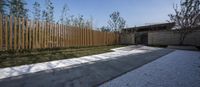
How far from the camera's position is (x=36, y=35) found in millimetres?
6828

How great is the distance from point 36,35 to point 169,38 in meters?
15.1

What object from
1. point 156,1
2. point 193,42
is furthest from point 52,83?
point 193,42

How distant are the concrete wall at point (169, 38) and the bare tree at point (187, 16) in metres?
0.99

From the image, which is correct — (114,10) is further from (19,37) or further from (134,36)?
(19,37)

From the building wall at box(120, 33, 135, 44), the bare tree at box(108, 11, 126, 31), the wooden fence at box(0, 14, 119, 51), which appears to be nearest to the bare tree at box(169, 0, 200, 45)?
the building wall at box(120, 33, 135, 44)

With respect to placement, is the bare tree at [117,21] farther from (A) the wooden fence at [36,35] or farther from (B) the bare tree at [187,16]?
(A) the wooden fence at [36,35]

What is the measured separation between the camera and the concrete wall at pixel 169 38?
14805 millimetres

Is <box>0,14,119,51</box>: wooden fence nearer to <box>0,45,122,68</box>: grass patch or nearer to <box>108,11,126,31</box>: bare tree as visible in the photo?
<box>0,45,122,68</box>: grass patch

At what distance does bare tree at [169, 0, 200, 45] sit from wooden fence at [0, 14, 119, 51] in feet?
34.4

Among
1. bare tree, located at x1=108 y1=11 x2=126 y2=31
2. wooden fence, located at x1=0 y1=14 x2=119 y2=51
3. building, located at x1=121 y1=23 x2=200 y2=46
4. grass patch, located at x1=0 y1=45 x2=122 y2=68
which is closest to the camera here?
grass patch, located at x1=0 y1=45 x2=122 y2=68

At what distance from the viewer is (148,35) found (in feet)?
60.6

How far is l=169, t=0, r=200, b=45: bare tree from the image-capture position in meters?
13.7

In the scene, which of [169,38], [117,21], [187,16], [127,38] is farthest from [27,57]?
[117,21]

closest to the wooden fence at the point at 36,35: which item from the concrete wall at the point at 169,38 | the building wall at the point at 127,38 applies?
the building wall at the point at 127,38
